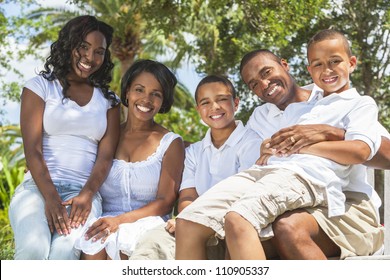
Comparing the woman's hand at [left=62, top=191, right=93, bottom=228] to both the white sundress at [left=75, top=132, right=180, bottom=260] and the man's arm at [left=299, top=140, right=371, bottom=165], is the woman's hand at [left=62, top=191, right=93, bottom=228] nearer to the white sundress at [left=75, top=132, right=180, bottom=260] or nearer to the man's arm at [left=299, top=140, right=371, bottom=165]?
the white sundress at [left=75, top=132, right=180, bottom=260]

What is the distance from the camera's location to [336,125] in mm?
3684

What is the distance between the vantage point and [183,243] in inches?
136

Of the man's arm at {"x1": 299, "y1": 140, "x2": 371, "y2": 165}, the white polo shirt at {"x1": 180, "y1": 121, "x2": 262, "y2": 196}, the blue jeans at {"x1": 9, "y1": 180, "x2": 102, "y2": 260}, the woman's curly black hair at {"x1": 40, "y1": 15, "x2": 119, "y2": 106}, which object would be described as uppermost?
the woman's curly black hair at {"x1": 40, "y1": 15, "x2": 119, "y2": 106}

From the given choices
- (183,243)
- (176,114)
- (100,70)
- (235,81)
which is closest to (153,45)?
(176,114)

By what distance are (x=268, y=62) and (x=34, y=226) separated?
6.27 feet

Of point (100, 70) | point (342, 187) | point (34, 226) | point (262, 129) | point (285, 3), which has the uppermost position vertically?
point (285, 3)

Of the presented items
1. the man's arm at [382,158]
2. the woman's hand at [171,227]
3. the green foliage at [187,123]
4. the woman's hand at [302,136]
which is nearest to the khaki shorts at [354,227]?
the man's arm at [382,158]

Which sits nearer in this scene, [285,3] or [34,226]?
[34,226]

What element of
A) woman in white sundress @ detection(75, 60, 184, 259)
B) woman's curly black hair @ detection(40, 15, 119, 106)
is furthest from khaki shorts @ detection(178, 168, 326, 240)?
woman's curly black hair @ detection(40, 15, 119, 106)

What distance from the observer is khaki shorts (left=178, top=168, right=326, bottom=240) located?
10.7ft

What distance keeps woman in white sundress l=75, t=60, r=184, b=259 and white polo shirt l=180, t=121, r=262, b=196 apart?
0.50ft

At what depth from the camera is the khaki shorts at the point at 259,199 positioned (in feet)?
10.7

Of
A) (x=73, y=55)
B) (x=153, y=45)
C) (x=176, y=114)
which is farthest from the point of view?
(x=153, y=45)

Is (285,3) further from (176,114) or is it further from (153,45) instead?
(153,45)
